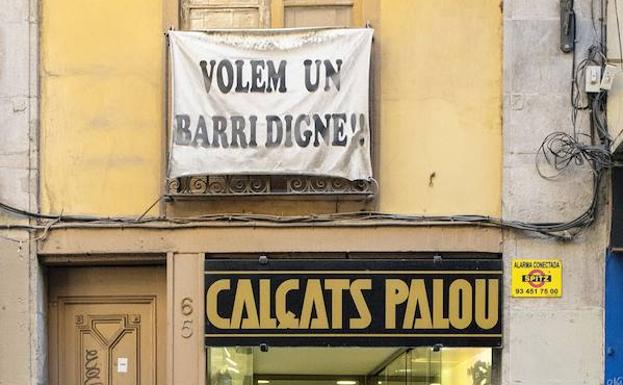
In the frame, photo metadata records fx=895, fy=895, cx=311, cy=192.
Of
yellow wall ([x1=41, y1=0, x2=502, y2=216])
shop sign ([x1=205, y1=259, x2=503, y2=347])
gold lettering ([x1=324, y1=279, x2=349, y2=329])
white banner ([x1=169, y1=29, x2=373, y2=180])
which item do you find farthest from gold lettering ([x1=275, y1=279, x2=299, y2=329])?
white banner ([x1=169, y1=29, x2=373, y2=180])

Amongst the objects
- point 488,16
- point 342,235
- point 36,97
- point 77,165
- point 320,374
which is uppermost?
point 488,16

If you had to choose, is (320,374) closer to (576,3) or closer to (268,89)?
(268,89)

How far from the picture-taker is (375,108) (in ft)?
25.5

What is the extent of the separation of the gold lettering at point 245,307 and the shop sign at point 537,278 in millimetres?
2218

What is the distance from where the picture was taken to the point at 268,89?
766 cm

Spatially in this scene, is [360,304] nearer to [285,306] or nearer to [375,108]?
[285,306]

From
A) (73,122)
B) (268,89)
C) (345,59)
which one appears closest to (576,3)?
(345,59)

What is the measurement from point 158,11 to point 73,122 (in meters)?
1.23

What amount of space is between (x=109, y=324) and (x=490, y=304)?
11.1ft

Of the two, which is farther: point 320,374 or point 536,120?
point 320,374

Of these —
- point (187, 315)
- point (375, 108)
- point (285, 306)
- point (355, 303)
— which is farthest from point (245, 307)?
point (375, 108)

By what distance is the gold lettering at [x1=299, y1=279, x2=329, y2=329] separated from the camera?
7637 mm

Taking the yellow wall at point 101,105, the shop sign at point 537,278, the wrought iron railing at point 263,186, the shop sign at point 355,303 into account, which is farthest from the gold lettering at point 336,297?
the yellow wall at point 101,105

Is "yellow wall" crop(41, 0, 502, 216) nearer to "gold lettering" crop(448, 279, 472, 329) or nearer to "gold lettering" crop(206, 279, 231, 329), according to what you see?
"gold lettering" crop(448, 279, 472, 329)
